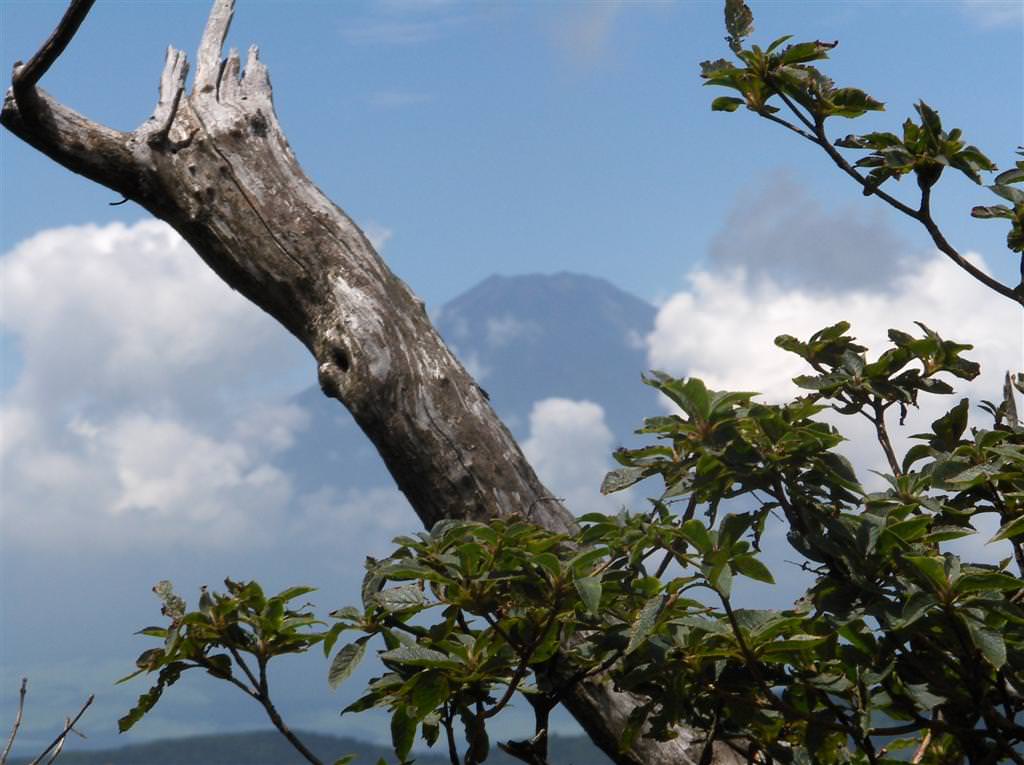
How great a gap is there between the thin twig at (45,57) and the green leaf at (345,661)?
2891 millimetres

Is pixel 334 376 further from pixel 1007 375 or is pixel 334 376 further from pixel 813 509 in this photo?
pixel 1007 375

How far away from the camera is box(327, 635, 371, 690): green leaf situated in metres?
2.43

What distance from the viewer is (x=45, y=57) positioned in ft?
14.0

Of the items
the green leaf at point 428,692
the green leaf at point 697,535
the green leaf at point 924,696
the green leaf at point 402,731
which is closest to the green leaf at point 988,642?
the green leaf at point 924,696

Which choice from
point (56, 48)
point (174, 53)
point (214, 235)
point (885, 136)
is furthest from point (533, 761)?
point (174, 53)

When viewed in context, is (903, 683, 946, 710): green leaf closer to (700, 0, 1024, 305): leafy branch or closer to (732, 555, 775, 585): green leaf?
(732, 555, 775, 585): green leaf

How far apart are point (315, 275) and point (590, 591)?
7.37 ft

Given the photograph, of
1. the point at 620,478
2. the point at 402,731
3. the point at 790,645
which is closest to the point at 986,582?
the point at 790,645

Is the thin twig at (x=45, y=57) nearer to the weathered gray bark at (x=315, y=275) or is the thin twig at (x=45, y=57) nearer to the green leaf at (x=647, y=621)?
Result: the weathered gray bark at (x=315, y=275)

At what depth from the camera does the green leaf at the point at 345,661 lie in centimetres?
243

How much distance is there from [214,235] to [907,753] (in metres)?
3.58

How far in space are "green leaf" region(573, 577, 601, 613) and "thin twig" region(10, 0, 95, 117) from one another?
3.19 metres

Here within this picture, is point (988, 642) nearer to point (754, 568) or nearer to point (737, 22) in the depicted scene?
point (754, 568)

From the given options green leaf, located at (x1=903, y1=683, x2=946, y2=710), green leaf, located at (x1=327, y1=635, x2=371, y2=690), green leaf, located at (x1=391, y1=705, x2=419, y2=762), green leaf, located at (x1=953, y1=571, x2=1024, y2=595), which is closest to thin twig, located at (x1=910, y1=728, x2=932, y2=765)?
green leaf, located at (x1=903, y1=683, x2=946, y2=710)
